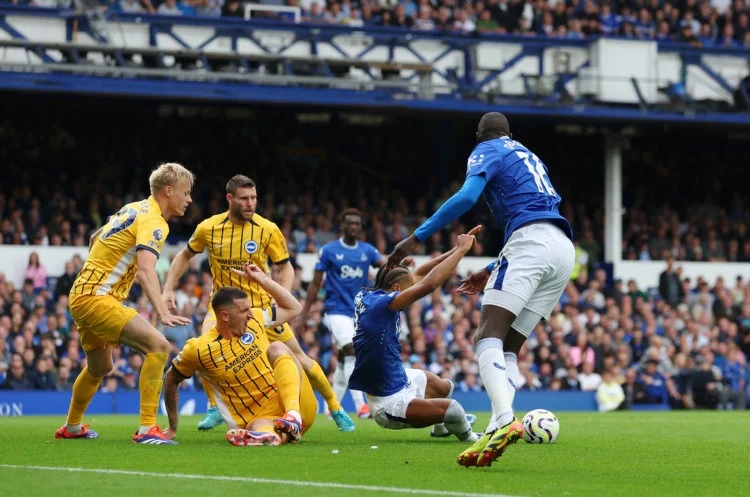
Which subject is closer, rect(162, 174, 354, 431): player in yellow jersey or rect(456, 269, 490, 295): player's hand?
rect(456, 269, 490, 295): player's hand

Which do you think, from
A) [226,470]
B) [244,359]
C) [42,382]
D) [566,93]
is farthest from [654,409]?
[226,470]

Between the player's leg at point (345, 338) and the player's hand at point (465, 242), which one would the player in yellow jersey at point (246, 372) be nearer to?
the player's hand at point (465, 242)

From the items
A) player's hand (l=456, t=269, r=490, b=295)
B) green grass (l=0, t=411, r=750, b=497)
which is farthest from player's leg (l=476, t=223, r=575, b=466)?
green grass (l=0, t=411, r=750, b=497)

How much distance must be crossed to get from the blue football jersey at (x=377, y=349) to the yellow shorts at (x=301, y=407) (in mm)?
432

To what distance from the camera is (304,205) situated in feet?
87.5

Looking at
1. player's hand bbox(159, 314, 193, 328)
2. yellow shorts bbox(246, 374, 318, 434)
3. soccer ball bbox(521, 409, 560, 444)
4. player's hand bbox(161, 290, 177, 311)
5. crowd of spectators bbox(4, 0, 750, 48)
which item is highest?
crowd of spectators bbox(4, 0, 750, 48)

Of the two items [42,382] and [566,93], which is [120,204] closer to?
[42,382]

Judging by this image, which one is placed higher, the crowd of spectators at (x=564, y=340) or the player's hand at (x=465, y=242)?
the player's hand at (x=465, y=242)

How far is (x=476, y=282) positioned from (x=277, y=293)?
1.79m

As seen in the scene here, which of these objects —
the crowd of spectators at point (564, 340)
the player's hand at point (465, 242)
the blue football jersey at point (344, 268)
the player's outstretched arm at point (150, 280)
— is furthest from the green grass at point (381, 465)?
the crowd of spectators at point (564, 340)

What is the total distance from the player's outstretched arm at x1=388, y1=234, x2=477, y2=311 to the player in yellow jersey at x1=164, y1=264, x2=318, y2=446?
1192 millimetres

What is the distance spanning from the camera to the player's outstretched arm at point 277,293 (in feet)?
31.3

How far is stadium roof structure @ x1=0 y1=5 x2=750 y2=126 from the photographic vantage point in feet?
81.9

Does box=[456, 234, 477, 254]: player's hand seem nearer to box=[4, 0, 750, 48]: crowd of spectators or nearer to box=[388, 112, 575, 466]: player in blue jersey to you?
box=[388, 112, 575, 466]: player in blue jersey
